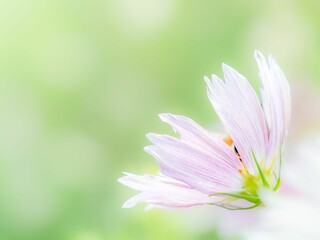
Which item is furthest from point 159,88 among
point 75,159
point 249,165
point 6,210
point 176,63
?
point 249,165

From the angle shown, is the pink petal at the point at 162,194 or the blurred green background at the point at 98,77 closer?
the pink petal at the point at 162,194

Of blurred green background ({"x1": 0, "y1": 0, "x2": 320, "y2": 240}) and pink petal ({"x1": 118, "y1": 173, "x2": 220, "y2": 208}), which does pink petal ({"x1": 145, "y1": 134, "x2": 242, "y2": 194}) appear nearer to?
pink petal ({"x1": 118, "y1": 173, "x2": 220, "y2": 208})

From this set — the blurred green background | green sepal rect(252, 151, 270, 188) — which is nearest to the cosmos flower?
green sepal rect(252, 151, 270, 188)

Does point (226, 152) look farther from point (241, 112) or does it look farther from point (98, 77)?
point (98, 77)

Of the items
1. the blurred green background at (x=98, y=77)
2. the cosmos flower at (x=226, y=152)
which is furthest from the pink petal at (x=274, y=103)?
the blurred green background at (x=98, y=77)

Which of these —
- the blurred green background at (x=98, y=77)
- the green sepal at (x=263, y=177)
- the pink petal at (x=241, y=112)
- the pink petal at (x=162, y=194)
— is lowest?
the pink petal at (x=162, y=194)

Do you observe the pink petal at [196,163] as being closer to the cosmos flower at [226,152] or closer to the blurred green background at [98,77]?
the cosmos flower at [226,152]

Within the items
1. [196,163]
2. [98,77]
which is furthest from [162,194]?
[98,77]
